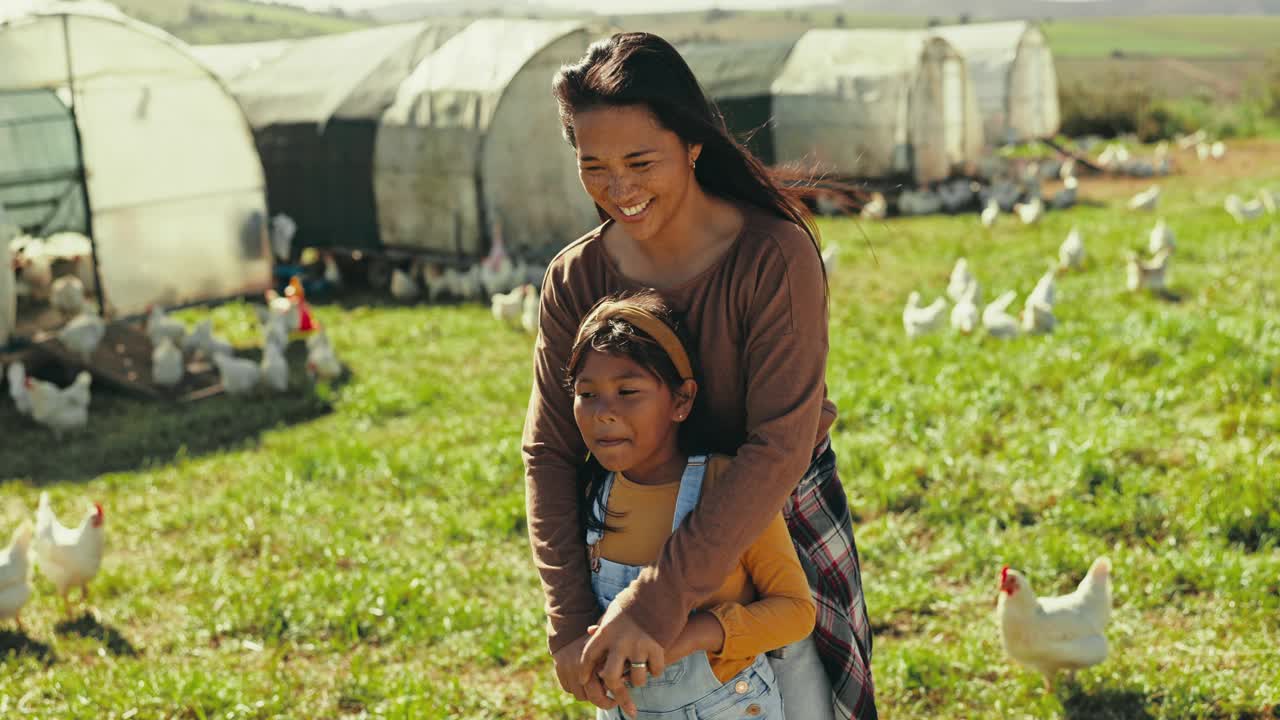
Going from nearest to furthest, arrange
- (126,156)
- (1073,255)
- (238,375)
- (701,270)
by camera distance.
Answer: (701,270), (238,375), (126,156), (1073,255)

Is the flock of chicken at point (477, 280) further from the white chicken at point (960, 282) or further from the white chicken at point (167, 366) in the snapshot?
the white chicken at point (960, 282)

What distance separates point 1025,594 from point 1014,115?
2041 centimetres

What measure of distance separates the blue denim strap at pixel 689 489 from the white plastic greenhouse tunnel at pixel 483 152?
10.9 m

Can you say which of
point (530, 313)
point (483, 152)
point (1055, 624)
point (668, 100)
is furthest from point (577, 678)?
point (483, 152)

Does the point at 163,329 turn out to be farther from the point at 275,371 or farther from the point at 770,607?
the point at 770,607

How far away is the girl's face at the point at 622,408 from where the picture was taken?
2387 millimetres

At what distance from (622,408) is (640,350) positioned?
13 centimetres

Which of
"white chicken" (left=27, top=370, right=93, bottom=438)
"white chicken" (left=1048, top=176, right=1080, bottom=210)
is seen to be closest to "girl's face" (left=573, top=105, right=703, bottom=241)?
"white chicken" (left=27, top=370, right=93, bottom=438)

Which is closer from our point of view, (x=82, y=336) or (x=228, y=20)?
(x=82, y=336)

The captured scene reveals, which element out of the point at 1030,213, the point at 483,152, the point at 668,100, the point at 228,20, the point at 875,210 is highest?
the point at 668,100

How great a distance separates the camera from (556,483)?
2.58 meters

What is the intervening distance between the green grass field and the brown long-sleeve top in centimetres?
204

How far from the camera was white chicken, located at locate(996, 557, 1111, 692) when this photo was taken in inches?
164

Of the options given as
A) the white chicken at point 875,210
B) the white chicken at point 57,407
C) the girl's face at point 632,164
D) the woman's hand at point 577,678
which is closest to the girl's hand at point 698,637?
the woman's hand at point 577,678
